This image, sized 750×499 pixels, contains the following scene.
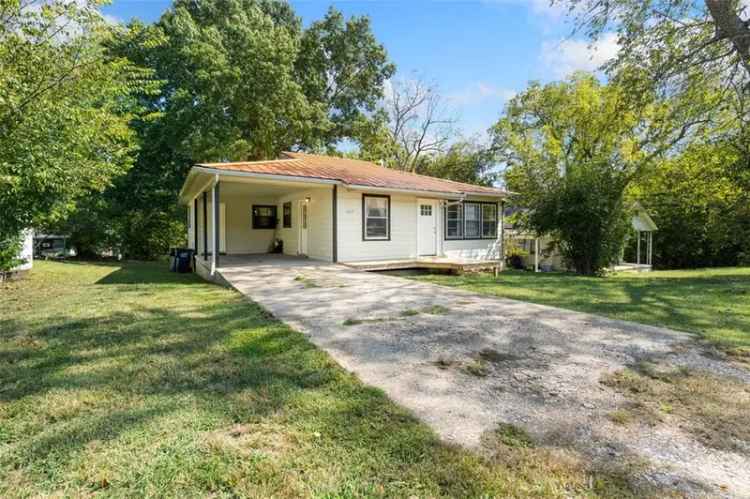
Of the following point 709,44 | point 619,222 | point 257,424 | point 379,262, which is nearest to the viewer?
point 257,424

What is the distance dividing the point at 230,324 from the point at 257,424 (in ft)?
9.20

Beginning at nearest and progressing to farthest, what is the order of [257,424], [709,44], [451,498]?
[451,498]
[257,424]
[709,44]

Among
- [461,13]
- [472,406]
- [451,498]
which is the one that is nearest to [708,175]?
[461,13]

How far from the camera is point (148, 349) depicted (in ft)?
13.6

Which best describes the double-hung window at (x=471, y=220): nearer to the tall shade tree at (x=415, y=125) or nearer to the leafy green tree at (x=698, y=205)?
the leafy green tree at (x=698, y=205)

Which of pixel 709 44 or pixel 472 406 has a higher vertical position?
pixel 709 44

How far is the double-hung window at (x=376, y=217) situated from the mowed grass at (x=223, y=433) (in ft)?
26.6

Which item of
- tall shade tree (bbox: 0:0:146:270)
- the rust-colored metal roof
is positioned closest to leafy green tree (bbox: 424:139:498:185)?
the rust-colored metal roof

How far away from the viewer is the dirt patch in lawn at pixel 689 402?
2.54 meters

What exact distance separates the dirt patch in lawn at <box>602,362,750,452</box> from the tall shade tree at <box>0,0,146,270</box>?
284 inches

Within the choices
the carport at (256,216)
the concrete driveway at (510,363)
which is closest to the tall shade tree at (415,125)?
the carport at (256,216)

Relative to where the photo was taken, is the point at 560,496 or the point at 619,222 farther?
the point at 619,222

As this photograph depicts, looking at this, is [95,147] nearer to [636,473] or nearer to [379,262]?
[379,262]

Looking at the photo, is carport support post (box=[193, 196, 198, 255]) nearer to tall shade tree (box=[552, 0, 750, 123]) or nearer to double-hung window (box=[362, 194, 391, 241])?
double-hung window (box=[362, 194, 391, 241])
